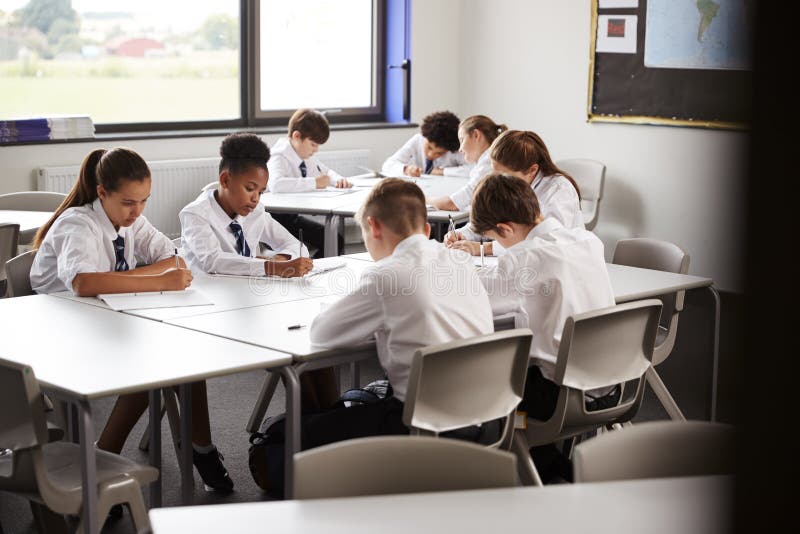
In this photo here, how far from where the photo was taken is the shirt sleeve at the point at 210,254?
3.32 metres

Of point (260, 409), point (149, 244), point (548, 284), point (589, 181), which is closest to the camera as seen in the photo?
point (548, 284)

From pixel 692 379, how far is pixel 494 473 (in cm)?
322

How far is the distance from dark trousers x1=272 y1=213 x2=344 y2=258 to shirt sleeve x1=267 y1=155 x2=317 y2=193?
15 cm

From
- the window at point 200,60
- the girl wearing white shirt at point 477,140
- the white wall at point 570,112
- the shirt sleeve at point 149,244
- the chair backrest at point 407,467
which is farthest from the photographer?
the white wall at point 570,112

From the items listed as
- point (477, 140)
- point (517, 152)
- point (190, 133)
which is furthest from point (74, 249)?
point (190, 133)

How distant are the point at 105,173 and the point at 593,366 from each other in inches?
63.0

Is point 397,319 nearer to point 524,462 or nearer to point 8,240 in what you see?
point 524,462

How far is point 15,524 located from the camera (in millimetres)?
2822

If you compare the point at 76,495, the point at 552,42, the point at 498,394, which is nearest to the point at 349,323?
the point at 498,394

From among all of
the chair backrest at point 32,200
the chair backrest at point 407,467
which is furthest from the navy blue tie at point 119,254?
A: the chair backrest at point 407,467

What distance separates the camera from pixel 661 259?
3740 mm

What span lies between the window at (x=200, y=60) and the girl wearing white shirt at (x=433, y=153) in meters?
1.11

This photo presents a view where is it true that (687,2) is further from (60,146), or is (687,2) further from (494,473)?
(494,473)

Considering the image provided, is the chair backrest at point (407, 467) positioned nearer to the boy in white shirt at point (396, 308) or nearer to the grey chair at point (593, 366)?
the boy in white shirt at point (396, 308)
